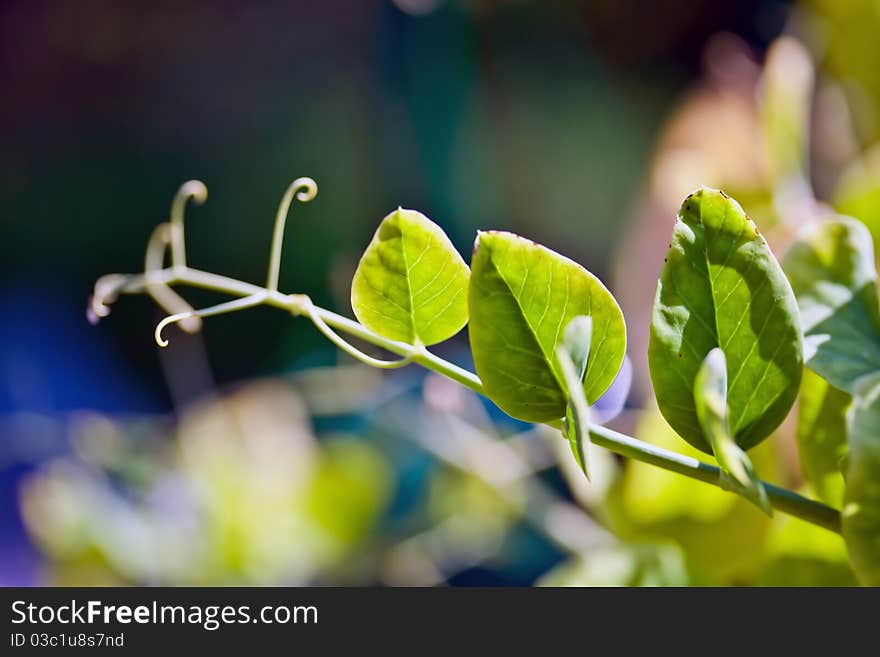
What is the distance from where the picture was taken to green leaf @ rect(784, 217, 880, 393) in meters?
0.10

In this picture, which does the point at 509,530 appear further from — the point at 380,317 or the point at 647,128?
the point at 647,128

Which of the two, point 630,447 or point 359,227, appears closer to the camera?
point 630,447

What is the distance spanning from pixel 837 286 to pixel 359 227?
0.36 m

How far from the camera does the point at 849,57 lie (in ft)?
0.75

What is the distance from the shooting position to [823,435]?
10 centimetres

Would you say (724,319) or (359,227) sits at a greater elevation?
(359,227)

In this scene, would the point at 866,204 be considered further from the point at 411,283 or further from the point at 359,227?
the point at 359,227

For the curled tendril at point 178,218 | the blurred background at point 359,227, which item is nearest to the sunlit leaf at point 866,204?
the blurred background at point 359,227

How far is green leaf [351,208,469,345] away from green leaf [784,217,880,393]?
39mm

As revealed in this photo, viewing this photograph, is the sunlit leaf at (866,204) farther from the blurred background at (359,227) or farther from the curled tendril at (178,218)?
the curled tendril at (178,218)

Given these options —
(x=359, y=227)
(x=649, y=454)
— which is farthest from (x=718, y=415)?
(x=359, y=227)

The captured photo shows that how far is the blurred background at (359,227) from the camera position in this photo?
0.20 metres

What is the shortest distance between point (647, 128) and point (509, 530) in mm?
275

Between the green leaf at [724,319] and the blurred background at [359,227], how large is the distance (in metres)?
0.04
